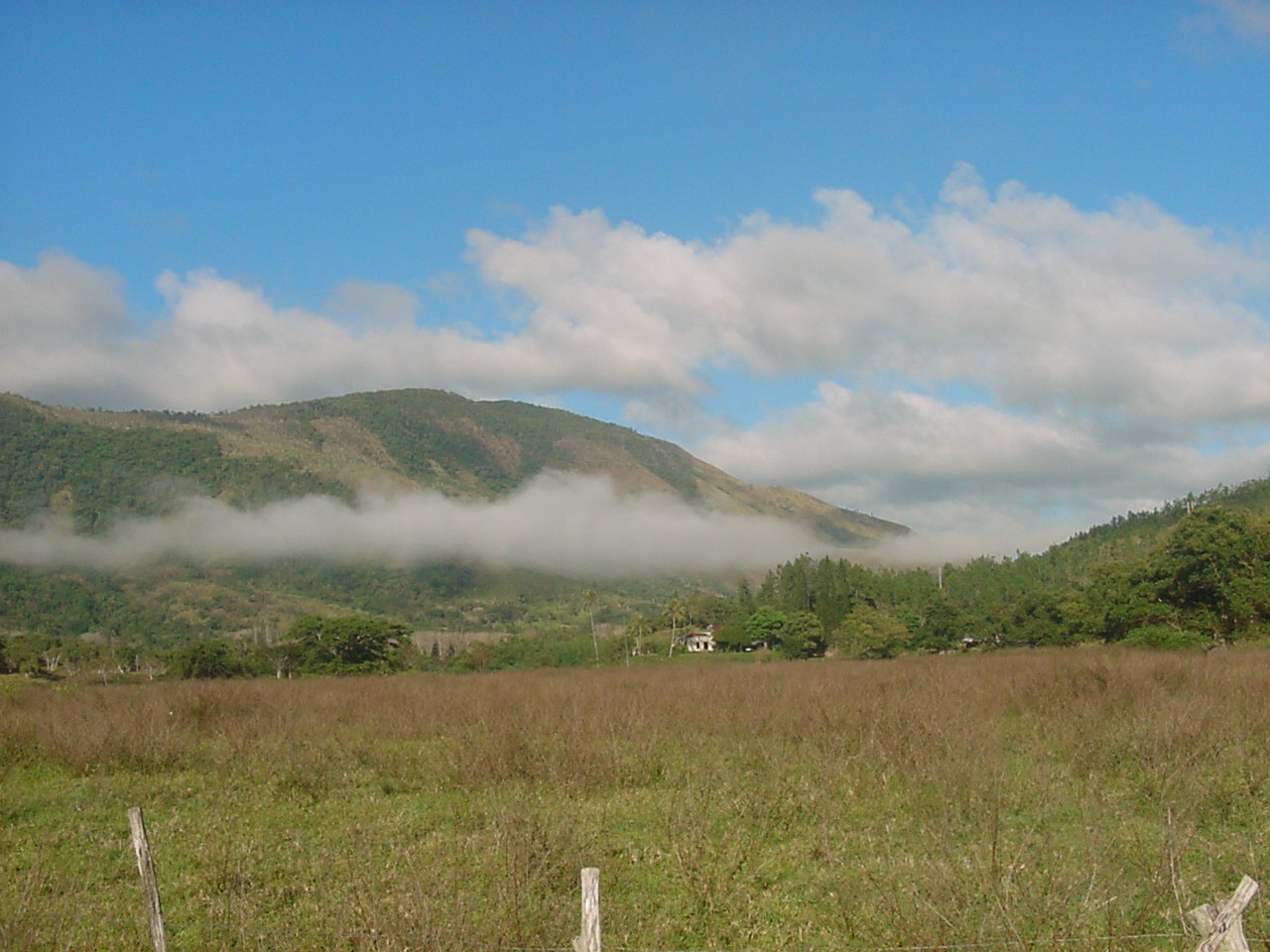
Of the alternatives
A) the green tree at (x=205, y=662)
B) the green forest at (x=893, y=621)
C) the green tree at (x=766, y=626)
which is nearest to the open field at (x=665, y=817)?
the green forest at (x=893, y=621)

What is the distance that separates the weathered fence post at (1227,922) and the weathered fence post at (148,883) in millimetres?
6450

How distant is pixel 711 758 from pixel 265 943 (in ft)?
26.6

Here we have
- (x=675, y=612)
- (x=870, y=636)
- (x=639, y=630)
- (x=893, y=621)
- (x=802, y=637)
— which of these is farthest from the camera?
(x=639, y=630)

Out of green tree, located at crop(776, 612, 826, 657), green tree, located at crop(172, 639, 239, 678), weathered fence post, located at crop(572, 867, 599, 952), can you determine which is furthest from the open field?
green tree, located at crop(776, 612, 826, 657)

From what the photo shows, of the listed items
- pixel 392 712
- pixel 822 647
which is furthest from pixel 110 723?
pixel 822 647

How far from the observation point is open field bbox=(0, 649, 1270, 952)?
689 centimetres

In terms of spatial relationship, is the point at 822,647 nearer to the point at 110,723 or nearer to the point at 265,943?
the point at 110,723

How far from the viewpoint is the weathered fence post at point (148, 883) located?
5.99 m

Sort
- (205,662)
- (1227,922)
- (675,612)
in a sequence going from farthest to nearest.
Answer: (675,612)
(205,662)
(1227,922)

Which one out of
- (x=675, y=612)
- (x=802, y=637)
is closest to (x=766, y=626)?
(x=802, y=637)

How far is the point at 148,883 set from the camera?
20.2ft

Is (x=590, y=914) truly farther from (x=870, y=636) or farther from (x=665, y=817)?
(x=870, y=636)

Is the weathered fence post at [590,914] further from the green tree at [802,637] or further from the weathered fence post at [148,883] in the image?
the green tree at [802,637]

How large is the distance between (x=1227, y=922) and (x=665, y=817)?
24.0 ft
